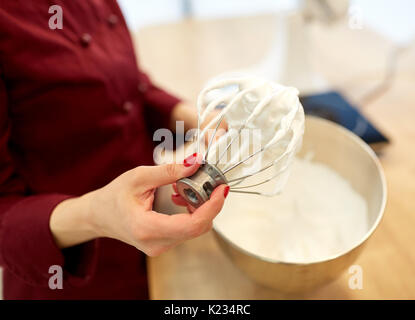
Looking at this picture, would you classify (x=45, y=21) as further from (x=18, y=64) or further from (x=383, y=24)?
(x=383, y=24)

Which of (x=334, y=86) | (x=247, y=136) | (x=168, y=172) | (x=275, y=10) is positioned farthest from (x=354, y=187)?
(x=275, y=10)

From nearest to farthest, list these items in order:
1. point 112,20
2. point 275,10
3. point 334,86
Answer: point 112,20 → point 334,86 → point 275,10

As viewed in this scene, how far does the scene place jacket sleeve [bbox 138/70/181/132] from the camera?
689 millimetres

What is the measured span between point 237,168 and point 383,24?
1.31 metres

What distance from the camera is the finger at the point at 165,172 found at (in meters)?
0.33

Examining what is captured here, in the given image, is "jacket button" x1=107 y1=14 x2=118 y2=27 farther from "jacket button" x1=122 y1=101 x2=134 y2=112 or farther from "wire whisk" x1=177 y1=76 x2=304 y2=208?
"wire whisk" x1=177 y1=76 x2=304 y2=208

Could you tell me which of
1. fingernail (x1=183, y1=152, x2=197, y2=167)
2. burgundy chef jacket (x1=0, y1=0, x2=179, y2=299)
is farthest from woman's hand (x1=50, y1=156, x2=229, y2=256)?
burgundy chef jacket (x1=0, y1=0, x2=179, y2=299)

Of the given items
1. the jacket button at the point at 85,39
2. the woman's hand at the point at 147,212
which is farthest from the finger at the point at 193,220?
the jacket button at the point at 85,39

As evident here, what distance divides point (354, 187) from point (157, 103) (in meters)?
0.39

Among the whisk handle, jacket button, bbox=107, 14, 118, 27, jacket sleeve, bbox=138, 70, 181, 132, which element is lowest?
jacket sleeve, bbox=138, 70, 181, 132

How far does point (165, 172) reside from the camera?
335 mm

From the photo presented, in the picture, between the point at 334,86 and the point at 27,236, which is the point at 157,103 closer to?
the point at 27,236
